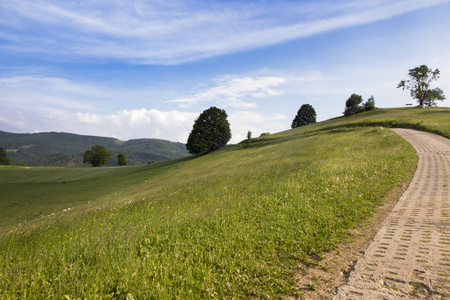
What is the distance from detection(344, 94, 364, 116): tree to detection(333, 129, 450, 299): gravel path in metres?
77.4

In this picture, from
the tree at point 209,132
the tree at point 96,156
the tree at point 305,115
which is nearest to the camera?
the tree at point 209,132

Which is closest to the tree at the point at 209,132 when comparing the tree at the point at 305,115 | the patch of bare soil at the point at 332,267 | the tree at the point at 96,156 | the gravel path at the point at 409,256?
the tree at the point at 305,115

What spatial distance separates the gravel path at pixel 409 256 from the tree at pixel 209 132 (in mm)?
57166

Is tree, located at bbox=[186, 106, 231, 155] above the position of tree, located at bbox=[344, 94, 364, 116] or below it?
below

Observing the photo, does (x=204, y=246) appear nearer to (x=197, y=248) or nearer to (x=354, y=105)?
(x=197, y=248)

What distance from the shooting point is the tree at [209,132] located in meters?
64.6

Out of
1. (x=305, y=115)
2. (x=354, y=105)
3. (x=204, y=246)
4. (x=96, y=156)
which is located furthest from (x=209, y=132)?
(x=96, y=156)

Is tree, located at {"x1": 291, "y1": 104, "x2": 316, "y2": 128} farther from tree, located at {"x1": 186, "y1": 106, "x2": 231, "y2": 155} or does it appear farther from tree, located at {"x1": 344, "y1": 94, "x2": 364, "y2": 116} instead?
tree, located at {"x1": 186, "y1": 106, "x2": 231, "y2": 155}

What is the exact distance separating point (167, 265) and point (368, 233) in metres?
6.32

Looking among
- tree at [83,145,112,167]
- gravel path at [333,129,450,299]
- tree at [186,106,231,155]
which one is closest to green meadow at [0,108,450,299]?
gravel path at [333,129,450,299]

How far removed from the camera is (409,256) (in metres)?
5.45

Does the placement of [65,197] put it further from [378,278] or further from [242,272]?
[378,278]

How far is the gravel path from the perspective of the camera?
14.4 ft

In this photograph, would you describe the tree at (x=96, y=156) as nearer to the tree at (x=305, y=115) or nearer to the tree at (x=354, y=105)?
the tree at (x=305, y=115)
